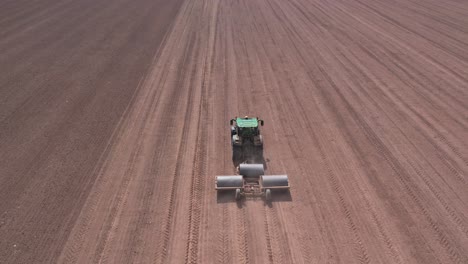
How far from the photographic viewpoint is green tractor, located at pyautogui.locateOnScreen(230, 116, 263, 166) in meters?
14.5

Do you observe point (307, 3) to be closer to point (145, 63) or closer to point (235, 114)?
point (145, 63)

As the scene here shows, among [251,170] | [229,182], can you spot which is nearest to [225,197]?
[229,182]

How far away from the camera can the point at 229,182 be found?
A: 12805 mm

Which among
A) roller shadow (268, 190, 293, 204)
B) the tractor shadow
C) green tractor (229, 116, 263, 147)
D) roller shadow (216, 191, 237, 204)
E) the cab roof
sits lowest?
roller shadow (268, 190, 293, 204)

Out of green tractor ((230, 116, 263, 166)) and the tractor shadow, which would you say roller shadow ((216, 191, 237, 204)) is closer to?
the tractor shadow

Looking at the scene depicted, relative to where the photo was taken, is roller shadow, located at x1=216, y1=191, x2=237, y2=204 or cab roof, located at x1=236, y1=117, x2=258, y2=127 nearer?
roller shadow, located at x1=216, y1=191, x2=237, y2=204

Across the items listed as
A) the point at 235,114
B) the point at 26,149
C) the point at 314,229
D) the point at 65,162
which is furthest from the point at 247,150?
the point at 26,149

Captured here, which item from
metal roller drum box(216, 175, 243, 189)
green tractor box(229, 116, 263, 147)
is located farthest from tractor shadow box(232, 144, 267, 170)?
metal roller drum box(216, 175, 243, 189)

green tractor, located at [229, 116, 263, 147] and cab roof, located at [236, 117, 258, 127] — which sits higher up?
cab roof, located at [236, 117, 258, 127]

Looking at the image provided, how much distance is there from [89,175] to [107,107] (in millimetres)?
5808

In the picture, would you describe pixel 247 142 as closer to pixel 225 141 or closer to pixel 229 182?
pixel 225 141

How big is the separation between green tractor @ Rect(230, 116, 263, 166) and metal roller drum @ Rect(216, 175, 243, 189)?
63.0 inches

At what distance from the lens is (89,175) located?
13742 mm

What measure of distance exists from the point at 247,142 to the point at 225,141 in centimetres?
128
